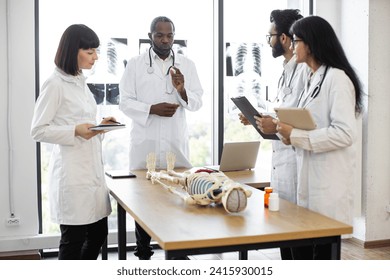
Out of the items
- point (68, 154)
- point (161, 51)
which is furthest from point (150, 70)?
point (68, 154)

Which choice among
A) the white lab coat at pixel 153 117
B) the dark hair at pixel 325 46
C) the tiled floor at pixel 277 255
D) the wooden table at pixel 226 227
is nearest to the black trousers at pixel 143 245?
the tiled floor at pixel 277 255

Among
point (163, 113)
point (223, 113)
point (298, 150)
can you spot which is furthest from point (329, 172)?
point (223, 113)

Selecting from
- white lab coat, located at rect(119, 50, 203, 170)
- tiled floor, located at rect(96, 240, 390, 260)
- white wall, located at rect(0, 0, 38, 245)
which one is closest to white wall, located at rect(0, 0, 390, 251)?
white wall, located at rect(0, 0, 38, 245)

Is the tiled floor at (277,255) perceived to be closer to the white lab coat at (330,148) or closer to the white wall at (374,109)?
the white wall at (374,109)

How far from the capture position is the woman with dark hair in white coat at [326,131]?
7.18 ft

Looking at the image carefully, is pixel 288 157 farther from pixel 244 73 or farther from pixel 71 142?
pixel 244 73

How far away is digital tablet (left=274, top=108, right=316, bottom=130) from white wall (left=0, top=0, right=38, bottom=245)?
2124 mm

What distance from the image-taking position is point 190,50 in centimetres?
421

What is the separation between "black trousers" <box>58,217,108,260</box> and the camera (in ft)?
8.05

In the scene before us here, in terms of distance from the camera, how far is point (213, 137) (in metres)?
4.31

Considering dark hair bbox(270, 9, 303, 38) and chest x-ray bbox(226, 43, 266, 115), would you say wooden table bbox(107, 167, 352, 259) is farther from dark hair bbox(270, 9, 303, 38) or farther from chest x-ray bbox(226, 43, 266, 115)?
chest x-ray bbox(226, 43, 266, 115)

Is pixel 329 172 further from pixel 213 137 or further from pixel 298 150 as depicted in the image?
pixel 213 137

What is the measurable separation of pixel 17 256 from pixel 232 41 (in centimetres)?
243

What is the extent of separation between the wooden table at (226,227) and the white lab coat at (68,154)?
0.26m
